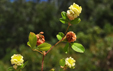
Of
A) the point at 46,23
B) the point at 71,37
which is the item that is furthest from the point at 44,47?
the point at 46,23

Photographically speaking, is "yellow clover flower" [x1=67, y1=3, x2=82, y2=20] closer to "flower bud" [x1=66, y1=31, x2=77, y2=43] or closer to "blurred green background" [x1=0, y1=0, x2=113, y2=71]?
"flower bud" [x1=66, y1=31, x2=77, y2=43]

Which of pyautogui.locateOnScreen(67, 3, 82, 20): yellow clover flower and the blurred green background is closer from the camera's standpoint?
pyautogui.locateOnScreen(67, 3, 82, 20): yellow clover flower

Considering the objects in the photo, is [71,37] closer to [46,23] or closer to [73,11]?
[73,11]

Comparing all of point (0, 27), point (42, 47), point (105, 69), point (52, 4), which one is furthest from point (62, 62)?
point (0, 27)

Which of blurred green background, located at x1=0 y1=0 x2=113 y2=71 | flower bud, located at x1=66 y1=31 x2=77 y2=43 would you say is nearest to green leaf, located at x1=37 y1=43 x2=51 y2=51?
flower bud, located at x1=66 y1=31 x2=77 y2=43

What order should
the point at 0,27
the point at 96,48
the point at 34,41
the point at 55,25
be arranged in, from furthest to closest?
1. the point at 0,27
2. the point at 55,25
3. the point at 96,48
4. the point at 34,41

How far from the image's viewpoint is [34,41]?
0.18m

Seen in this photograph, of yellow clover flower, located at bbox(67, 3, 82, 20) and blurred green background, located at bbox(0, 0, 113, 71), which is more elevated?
blurred green background, located at bbox(0, 0, 113, 71)

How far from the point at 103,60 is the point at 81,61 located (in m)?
0.35

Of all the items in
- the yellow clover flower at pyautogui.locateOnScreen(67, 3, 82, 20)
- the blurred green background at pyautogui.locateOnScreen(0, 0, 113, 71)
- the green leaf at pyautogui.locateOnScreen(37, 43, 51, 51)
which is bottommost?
the green leaf at pyautogui.locateOnScreen(37, 43, 51, 51)

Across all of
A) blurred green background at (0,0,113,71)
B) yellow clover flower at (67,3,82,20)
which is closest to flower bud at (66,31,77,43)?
yellow clover flower at (67,3,82,20)

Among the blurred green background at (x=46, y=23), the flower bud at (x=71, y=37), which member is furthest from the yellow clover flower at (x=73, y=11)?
the blurred green background at (x=46, y=23)

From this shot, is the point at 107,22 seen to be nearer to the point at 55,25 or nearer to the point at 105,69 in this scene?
the point at 55,25

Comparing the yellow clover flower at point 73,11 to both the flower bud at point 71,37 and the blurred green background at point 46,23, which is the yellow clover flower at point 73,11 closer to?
the flower bud at point 71,37
